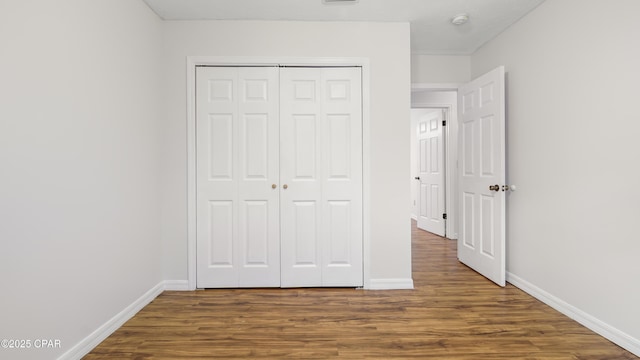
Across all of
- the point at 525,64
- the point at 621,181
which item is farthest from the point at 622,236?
the point at 525,64

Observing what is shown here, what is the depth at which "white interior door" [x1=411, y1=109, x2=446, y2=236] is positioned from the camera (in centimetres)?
500

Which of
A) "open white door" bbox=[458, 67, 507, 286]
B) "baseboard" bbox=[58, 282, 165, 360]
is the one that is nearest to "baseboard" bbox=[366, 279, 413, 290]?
"open white door" bbox=[458, 67, 507, 286]

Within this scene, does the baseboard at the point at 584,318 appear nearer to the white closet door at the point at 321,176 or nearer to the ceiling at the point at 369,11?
the white closet door at the point at 321,176

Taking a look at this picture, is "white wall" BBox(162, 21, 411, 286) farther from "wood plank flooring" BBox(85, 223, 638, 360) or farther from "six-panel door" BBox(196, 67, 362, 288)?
"wood plank flooring" BBox(85, 223, 638, 360)

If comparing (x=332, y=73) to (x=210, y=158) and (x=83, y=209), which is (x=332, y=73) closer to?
(x=210, y=158)

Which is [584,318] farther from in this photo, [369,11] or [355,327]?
[369,11]

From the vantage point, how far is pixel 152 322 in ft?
7.20

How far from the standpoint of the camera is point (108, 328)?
2.02 meters

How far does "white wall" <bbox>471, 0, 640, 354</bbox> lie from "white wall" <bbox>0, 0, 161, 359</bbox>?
3246mm

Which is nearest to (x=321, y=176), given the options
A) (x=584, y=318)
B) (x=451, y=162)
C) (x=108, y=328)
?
(x=108, y=328)

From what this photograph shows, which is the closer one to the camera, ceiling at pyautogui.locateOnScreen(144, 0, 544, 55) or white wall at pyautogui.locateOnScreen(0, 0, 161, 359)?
white wall at pyautogui.locateOnScreen(0, 0, 161, 359)

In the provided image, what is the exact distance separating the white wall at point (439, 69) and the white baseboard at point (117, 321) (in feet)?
10.9

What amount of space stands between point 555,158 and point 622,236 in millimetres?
→ 716

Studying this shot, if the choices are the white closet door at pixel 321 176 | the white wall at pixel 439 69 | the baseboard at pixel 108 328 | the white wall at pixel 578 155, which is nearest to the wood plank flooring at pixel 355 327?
the baseboard at pixel 108 328
